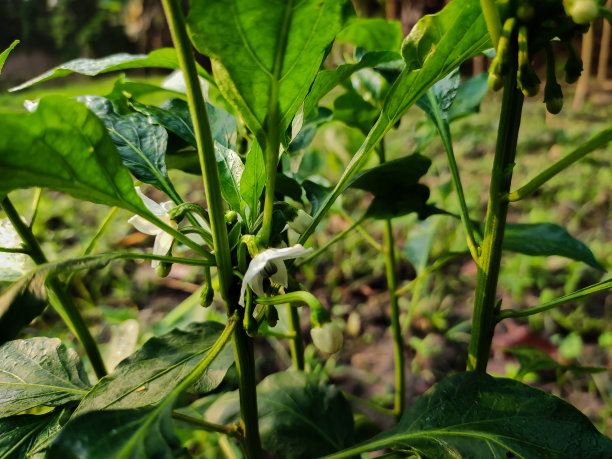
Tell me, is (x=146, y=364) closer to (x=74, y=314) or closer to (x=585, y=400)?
(x=74, y=314)

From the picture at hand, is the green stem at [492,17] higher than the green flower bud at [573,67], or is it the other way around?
the green stem at [492,17]

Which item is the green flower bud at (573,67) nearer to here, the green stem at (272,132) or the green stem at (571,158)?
the green stem at (571,158)

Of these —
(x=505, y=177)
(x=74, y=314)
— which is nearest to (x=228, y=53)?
(x=505, y=177)

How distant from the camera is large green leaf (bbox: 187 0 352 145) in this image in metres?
0.38

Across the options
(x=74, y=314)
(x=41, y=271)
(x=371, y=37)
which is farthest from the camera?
(x=371, y=37)

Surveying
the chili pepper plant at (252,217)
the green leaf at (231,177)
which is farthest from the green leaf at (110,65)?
the green leaf at (231,177)

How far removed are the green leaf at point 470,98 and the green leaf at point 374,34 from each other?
15 centimetres

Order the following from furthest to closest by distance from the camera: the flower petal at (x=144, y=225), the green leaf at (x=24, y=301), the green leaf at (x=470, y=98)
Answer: the green leaf at (x=470, y=98)
the flower petal at (x=144, y=225)
the green leaf at (x=24, y=301)

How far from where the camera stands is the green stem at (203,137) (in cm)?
37

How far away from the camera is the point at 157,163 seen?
0.58 meters

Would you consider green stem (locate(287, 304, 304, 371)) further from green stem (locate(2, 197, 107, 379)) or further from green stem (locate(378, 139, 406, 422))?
green stem (locate(2, 197, 107, 379))

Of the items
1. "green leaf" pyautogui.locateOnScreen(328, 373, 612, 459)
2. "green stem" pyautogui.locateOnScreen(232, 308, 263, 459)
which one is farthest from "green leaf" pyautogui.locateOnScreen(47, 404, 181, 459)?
"green leaf" pyautogui.locateOnScreen(328, 373, 612, 459)

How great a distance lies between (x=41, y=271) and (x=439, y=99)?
534 millimetres

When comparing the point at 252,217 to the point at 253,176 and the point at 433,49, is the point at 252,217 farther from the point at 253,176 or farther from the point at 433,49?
the point at 433,49
